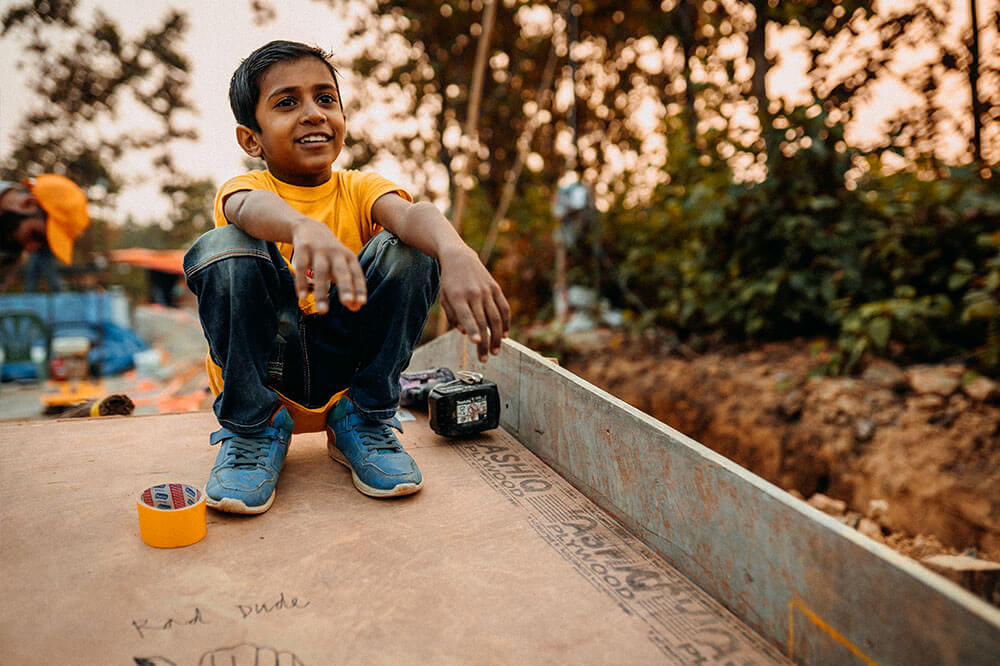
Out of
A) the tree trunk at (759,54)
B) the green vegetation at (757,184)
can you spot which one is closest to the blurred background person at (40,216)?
the green vegetation at (757,184)

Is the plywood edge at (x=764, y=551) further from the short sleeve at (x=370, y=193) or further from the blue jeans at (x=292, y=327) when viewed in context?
the short sleeve at (x=370, y=193)

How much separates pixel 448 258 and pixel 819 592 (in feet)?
2.71

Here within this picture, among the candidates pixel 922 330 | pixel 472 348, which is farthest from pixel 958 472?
pixel 472 348

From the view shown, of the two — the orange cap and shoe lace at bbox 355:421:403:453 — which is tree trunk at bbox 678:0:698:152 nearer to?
shoe lace at bbox 355:421:403:453

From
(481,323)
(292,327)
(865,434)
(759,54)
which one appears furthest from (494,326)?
(759,54)

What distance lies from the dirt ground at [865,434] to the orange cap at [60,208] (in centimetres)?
427

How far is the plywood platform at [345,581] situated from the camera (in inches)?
35.6

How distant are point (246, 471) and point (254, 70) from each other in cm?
92

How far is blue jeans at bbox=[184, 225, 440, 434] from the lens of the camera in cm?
129

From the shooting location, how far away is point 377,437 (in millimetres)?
1500

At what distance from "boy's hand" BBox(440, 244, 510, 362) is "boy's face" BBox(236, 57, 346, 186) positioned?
49 cm

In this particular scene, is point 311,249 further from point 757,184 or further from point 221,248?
point 757,184

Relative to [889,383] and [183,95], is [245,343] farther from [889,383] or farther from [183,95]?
[183,95]

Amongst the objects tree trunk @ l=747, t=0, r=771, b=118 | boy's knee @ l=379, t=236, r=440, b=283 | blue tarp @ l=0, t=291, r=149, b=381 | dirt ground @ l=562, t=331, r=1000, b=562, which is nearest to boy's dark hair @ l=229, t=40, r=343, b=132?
boy's knee @ l=379, t=236, r=440, b=283
